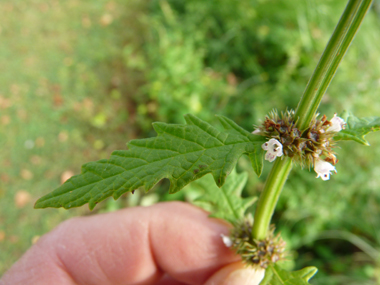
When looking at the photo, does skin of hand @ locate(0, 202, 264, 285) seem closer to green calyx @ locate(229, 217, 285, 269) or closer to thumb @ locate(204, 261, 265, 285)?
thumb @ locate(204, 261, 265, 285)

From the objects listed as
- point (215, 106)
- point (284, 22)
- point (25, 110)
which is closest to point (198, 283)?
point (215, 106)

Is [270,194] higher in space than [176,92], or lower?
lower

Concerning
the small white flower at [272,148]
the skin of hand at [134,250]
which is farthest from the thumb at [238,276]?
the small white flower at [272,148]

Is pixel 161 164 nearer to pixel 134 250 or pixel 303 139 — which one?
pixel 303 139

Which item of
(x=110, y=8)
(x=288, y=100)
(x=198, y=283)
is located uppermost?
(x=110, y=8)

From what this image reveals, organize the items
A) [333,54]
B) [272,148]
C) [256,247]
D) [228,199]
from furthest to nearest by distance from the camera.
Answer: [228,199]
[256,247]
[272,148]
[333,54]

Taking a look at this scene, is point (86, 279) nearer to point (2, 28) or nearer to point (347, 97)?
point (347, 97)

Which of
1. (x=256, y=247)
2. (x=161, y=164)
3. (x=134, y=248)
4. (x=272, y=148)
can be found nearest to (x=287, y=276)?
(x=256, y=247)
